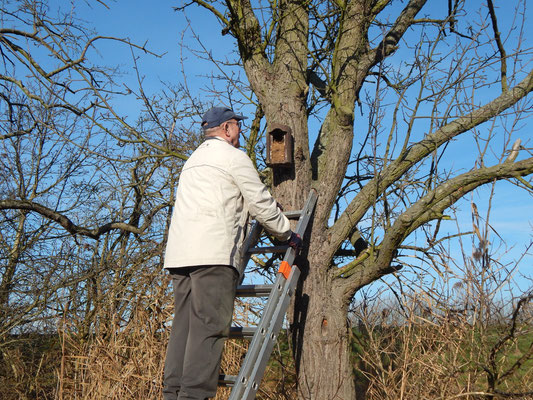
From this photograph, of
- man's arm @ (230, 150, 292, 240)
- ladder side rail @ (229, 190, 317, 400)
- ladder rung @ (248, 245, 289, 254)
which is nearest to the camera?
ladder side rail @ (229, 190, 317, 400)

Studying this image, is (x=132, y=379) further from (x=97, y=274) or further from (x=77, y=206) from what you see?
(x=77, y=206)

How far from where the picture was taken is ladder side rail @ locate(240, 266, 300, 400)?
3.37 m

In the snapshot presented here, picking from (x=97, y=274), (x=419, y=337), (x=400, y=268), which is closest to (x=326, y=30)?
(x=400, y=268)

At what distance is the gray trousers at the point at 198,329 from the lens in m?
3.19

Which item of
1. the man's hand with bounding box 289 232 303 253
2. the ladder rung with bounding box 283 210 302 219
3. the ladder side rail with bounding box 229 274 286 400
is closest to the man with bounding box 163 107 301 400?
the ladder side rail with bounding box 229 274 286 400

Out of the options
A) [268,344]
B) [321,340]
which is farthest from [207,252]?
[321,340]

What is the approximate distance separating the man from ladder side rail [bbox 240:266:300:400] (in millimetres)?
244

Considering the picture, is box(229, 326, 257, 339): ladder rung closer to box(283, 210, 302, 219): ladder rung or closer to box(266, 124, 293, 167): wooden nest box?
Result: box(283, 210, 302, 219): ladder rung

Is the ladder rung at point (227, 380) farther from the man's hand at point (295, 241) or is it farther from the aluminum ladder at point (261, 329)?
the man's hand at point (295, 241)

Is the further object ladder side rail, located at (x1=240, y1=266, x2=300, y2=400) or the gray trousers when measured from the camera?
ladder side rail, located at (x1=240, y1=266, x2=300, y2=400)

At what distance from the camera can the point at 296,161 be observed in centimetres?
508

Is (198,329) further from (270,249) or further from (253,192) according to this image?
(270,249)

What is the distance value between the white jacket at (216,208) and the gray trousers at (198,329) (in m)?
0.12

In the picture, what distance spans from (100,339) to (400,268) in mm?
3073
